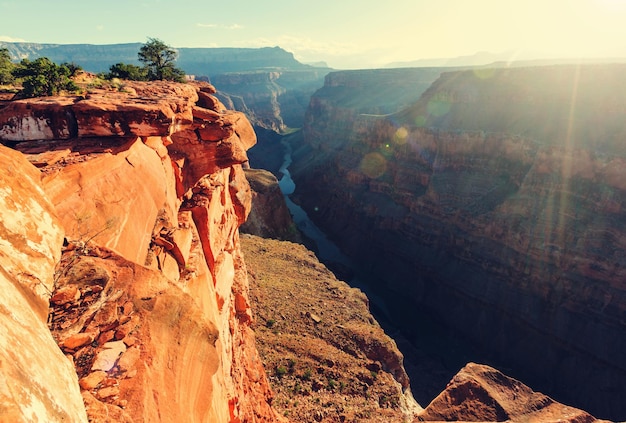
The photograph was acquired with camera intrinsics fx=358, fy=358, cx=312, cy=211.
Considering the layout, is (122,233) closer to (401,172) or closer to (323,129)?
(401,172)

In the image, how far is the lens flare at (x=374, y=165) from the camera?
69.6 metres

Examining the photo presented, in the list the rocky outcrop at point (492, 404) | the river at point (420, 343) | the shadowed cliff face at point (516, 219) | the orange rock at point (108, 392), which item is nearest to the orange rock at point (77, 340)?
the orange rock at point (108, 392)

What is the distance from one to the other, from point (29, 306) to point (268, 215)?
50.1m

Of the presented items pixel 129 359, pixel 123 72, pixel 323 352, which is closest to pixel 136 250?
pixel 129 359

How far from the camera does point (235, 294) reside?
22156 millimetres

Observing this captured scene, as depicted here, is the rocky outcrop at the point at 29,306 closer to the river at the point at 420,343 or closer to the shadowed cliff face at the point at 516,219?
the river at the point at 420,343

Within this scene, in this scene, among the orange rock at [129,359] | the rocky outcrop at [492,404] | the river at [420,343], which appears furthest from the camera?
the river at [420,343]

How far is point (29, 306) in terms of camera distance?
5.57 m

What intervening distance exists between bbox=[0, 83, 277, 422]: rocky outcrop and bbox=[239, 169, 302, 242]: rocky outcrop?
35992 mm

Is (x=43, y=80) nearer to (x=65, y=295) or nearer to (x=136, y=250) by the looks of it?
(x=136, y=250)

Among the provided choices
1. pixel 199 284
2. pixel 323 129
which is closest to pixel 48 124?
pixel 199 284

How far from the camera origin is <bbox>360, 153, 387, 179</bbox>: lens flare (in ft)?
228

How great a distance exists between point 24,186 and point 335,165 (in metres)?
77.2

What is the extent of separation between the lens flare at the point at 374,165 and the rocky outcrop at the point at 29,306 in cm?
6480
